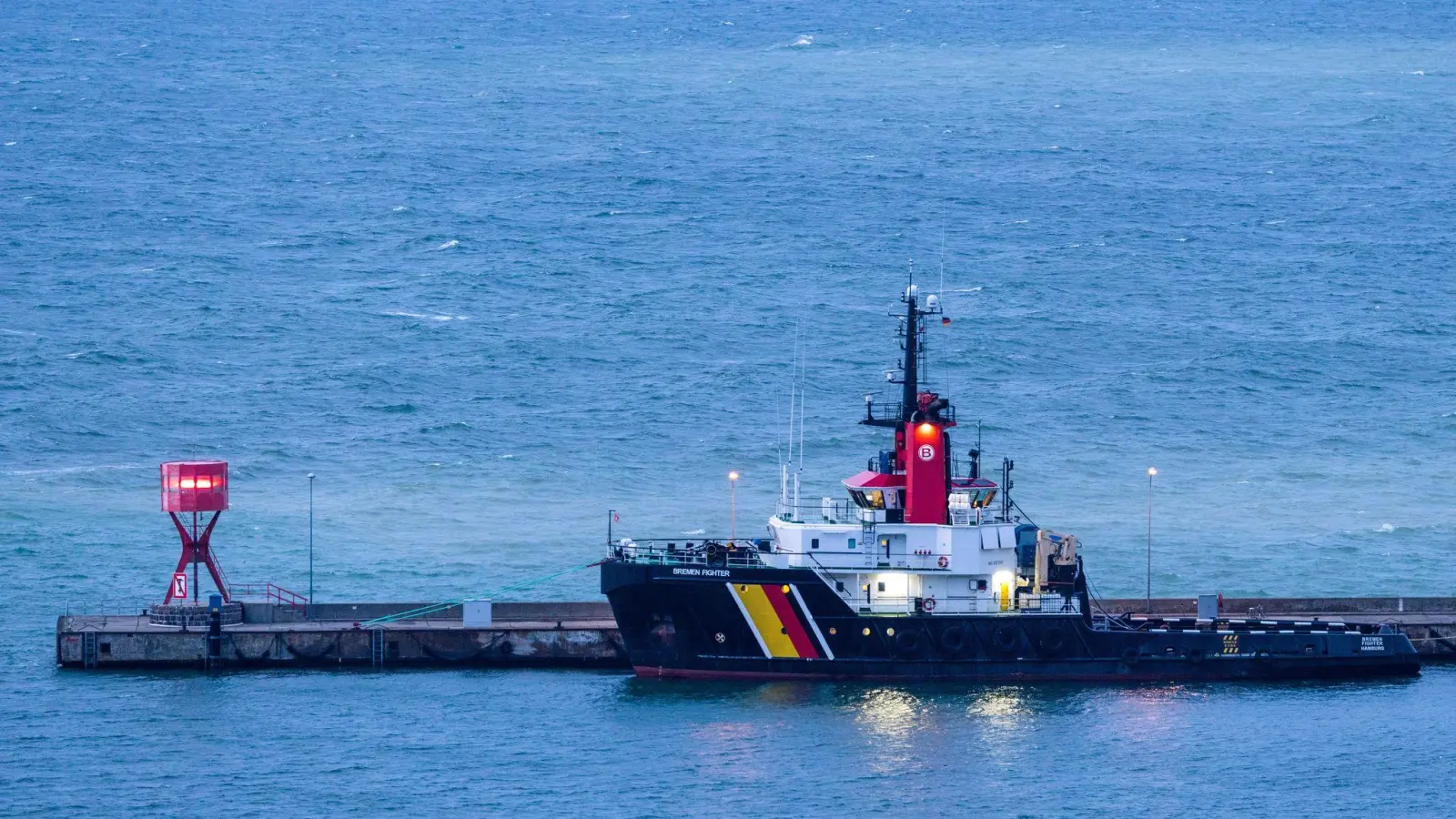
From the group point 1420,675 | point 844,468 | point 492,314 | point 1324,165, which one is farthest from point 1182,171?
point 1420,675

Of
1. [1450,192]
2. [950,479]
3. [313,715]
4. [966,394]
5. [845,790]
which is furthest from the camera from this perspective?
[1450,192]

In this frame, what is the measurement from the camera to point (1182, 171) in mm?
165375

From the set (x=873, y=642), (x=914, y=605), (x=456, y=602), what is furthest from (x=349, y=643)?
(x=914, y=605)

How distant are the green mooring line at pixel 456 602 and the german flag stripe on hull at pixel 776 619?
427cm

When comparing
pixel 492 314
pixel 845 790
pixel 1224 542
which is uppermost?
pixel 492 314

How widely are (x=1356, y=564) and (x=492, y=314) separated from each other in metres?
55.5

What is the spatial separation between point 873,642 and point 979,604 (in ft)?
10.7

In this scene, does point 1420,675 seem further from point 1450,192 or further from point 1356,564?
point 1450,192

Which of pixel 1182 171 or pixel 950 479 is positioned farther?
pixel 1182 171

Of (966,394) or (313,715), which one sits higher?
(966,394)

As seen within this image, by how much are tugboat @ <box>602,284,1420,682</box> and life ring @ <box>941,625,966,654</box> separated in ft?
0.18

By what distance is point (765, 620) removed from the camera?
229ft

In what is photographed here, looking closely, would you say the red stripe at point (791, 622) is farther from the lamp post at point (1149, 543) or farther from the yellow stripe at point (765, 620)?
the lamp post at point (1149, 543)

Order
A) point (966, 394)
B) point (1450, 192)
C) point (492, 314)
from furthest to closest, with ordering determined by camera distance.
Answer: point (1450, 192)
point (492, 314)
point (966, 394)
